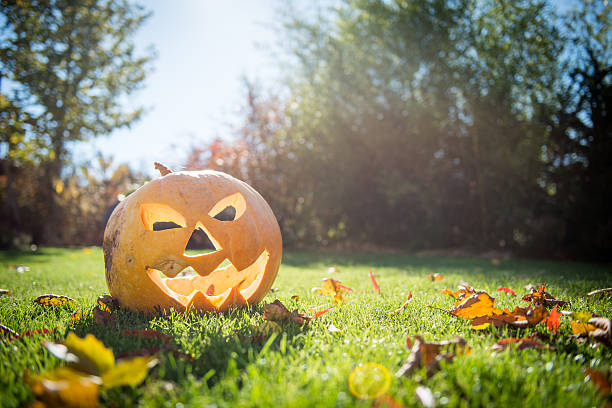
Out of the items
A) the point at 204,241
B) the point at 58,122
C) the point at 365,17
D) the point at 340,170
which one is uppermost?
the point at 365,17

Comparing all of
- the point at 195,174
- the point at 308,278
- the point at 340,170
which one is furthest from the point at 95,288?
the point at 340,170

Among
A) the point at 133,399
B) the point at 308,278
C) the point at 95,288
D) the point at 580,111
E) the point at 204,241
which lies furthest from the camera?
the point at 204,241

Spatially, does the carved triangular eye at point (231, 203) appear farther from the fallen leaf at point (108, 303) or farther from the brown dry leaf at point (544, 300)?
the brown dry leaf at point (544, 300)

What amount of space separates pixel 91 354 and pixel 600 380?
153cm

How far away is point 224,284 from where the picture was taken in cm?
238

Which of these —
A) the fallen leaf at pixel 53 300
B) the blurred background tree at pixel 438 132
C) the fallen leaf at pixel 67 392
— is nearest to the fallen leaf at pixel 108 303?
the fallen leaf at pixel 53 300

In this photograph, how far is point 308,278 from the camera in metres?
3.81

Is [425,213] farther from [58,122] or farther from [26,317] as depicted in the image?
[58,122]

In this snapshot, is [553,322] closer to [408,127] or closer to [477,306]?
[477,306]

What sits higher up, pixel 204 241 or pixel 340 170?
pixel 340 170

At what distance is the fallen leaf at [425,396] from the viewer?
896 millimetres

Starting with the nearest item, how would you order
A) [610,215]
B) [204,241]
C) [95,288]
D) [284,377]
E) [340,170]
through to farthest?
[284,377]
[95,288]
[610,215]
[340,170]
[204,241]

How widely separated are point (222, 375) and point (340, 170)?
303 inches

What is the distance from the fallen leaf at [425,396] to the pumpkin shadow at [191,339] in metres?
0.54
